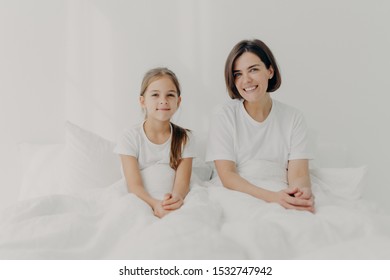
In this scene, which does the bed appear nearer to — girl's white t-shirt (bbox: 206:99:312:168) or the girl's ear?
girl's white t-shirt (bbox: 206:99:312:168)

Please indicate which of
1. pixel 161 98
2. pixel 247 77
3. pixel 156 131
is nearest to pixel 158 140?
pixel 156 131

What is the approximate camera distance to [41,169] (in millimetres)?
1805

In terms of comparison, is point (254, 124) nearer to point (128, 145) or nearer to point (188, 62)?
point (128, 145)

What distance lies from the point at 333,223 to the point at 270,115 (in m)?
0.61

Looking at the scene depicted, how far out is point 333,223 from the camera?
1.12m

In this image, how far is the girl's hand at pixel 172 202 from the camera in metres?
1.28

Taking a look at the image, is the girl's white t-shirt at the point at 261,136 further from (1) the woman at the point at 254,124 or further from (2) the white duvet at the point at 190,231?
(2) the white duvet at the point at 190,231

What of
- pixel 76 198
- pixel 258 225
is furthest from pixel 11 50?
pixel 258 225

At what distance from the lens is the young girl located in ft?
4.98

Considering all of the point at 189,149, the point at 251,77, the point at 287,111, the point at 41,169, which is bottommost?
the point at 41,169

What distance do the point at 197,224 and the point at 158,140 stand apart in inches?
25.7

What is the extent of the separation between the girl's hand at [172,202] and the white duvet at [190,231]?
0.05 metres

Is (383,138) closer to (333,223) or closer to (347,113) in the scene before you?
(347,113)

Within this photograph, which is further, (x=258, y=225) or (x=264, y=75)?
(x=264, y=75)
